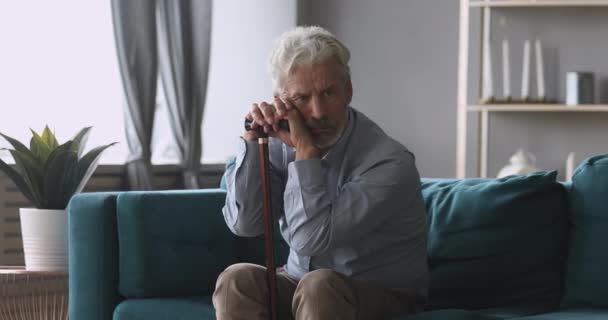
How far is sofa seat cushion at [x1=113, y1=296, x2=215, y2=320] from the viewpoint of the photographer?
2.49 m

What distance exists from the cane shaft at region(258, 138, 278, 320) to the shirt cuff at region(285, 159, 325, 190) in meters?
0.08

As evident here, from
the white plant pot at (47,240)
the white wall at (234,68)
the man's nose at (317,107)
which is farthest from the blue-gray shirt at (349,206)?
the white wall at (234,68)

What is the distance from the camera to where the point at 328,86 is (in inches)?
88.4

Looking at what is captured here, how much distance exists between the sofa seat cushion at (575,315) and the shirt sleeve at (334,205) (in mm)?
479

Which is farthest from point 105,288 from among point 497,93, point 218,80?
point 497,93

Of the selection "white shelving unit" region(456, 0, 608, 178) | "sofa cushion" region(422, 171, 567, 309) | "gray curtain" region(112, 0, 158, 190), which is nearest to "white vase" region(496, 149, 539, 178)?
"white shelving unit" region(456, 0, 608, 178)

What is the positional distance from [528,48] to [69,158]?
8.04ft

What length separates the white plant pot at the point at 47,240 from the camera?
2994mm

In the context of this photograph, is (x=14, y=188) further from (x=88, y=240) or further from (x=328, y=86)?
(x=328, y=86)

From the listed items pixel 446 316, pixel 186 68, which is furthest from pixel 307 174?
pixel 186 68

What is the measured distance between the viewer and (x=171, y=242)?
8.86 ft

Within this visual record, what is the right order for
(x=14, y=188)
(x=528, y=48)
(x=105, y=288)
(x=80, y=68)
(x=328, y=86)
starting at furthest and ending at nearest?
(x=528, y=48)
(x=80, y=68)
(x=14, y=188)
(x=105, y=288)
(x=328, y=86)

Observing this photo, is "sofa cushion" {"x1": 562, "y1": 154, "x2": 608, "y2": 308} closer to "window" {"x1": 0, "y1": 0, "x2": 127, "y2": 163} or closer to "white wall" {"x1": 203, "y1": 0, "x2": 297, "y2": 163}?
"window" {"x1": 0, "y1": 0, "x2": 127, "y2": 163}

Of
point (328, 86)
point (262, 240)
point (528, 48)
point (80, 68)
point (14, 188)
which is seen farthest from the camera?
point (528, 48)
